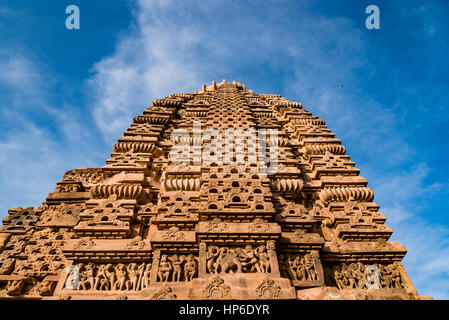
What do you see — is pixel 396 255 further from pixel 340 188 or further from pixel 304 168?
pixel 304 168

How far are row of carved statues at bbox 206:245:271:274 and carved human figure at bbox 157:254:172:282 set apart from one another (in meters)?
0.61

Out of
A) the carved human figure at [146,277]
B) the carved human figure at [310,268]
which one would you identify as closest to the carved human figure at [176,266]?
the carved human figure at [146,277]

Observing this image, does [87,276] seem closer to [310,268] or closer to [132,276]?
[132,276]

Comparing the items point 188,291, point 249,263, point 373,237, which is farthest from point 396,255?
point 188,291

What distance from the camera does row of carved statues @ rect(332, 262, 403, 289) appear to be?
503 cm

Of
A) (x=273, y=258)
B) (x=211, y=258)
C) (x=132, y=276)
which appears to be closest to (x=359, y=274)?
(x=273, y=258)

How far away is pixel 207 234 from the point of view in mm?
4930

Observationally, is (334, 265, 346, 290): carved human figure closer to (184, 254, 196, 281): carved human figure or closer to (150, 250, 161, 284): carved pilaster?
(184, 254, 196, 281): carved human figure

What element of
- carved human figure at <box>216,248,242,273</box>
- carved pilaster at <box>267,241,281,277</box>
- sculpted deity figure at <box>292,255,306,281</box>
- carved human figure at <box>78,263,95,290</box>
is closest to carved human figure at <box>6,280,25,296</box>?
carved human figure at <box>78,263,95,290</box>

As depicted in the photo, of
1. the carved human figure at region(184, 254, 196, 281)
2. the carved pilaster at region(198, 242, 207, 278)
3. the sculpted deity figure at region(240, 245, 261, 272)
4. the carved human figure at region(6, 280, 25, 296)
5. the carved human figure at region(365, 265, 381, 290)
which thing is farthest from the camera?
the carved human figure at region(6, 280, 25, 296)

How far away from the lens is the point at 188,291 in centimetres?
445

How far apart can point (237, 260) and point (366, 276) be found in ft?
6.99
